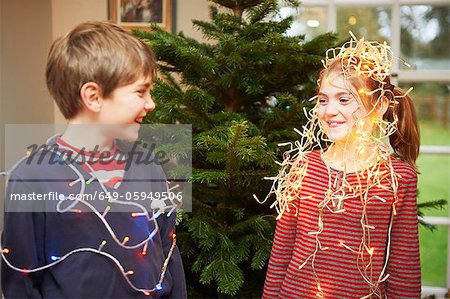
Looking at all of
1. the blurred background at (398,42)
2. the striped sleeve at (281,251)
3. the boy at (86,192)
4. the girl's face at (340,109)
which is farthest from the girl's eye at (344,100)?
the blurred background at (398,42)

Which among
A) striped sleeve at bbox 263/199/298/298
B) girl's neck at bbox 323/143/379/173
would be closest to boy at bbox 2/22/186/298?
striped sleeve at bbox 263/199/298/298

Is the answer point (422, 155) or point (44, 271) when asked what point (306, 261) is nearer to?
point (44, 271)

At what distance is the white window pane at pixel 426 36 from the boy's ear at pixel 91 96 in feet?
5.46

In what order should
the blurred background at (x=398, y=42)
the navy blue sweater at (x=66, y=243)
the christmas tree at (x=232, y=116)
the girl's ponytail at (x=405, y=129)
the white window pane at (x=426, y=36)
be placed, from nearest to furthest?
the navy blue sweater at (x=66, y=243), the girl's ponytail at (x=405, y=129), the christmas tree at (x=232, y=116), the blurred background at (x=398, y=42), the white window pane at (x=426, y=36)

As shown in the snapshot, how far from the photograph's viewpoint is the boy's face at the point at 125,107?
99 centimetres

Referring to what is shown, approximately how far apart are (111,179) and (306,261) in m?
0.46

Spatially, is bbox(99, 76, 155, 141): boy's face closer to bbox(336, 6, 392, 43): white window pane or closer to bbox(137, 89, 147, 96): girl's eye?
bbox(137, 89, 147, 96): girl's eye

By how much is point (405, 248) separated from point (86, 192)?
0.68 m

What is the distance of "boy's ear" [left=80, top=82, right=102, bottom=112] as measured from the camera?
3.17 ft

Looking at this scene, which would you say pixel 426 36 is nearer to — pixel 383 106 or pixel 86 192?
pixel 383 106

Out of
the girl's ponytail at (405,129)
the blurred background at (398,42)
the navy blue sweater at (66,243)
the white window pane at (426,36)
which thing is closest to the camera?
the navy blue sweater at (66,243)

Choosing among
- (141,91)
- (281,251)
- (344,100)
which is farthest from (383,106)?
(141,91)

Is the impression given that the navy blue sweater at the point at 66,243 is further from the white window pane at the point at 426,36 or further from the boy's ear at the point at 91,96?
the white window pane at the point at 426,36

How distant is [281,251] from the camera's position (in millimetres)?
1261
